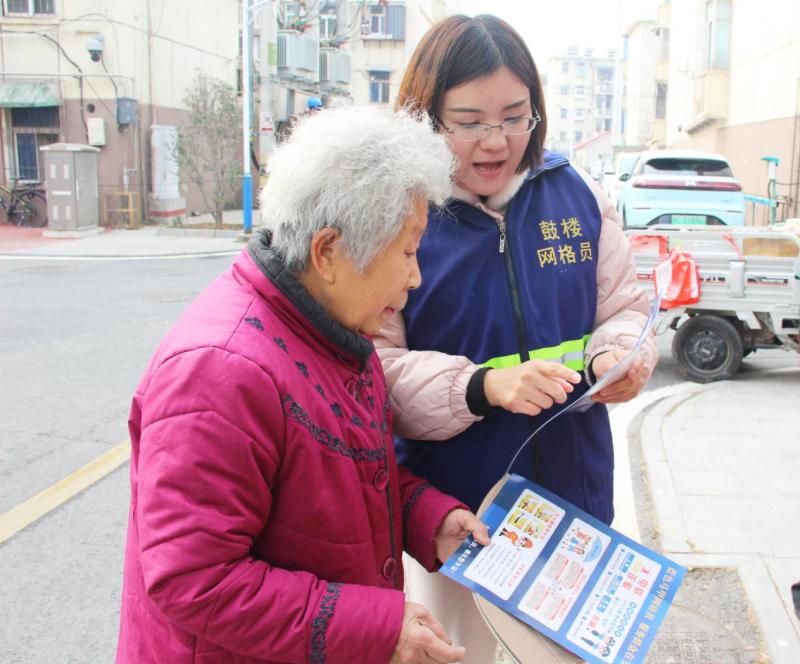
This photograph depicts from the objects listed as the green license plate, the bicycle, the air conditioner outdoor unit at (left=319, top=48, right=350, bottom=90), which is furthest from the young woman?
the air conditioner outdoor unit at (left=319, top=48, right=350, bottom=90)

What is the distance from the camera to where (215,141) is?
798 inches

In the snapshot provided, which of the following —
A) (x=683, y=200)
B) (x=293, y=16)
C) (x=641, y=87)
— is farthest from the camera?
(x=641, y=87)

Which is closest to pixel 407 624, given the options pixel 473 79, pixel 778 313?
pixel 473 79

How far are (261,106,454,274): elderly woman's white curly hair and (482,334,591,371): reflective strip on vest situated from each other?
0.54m

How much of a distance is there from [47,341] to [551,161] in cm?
717

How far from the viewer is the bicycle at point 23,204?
20.3 m

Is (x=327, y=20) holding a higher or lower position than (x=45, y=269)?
higher

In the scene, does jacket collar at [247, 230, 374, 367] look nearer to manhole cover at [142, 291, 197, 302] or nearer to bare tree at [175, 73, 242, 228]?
manhole cover at [142, 291, 197, 302]

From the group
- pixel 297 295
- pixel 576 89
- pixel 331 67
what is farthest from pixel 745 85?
pixel 576 89

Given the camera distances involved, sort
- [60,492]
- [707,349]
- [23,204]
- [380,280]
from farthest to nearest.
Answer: [23,204] → [707,349] → [60,492] → [380,280]

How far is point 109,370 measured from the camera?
7.19 m

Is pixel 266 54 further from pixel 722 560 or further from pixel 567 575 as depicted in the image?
pixel 567 575

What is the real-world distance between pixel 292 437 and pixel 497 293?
73cm

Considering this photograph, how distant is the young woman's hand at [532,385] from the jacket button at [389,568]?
403 mm
